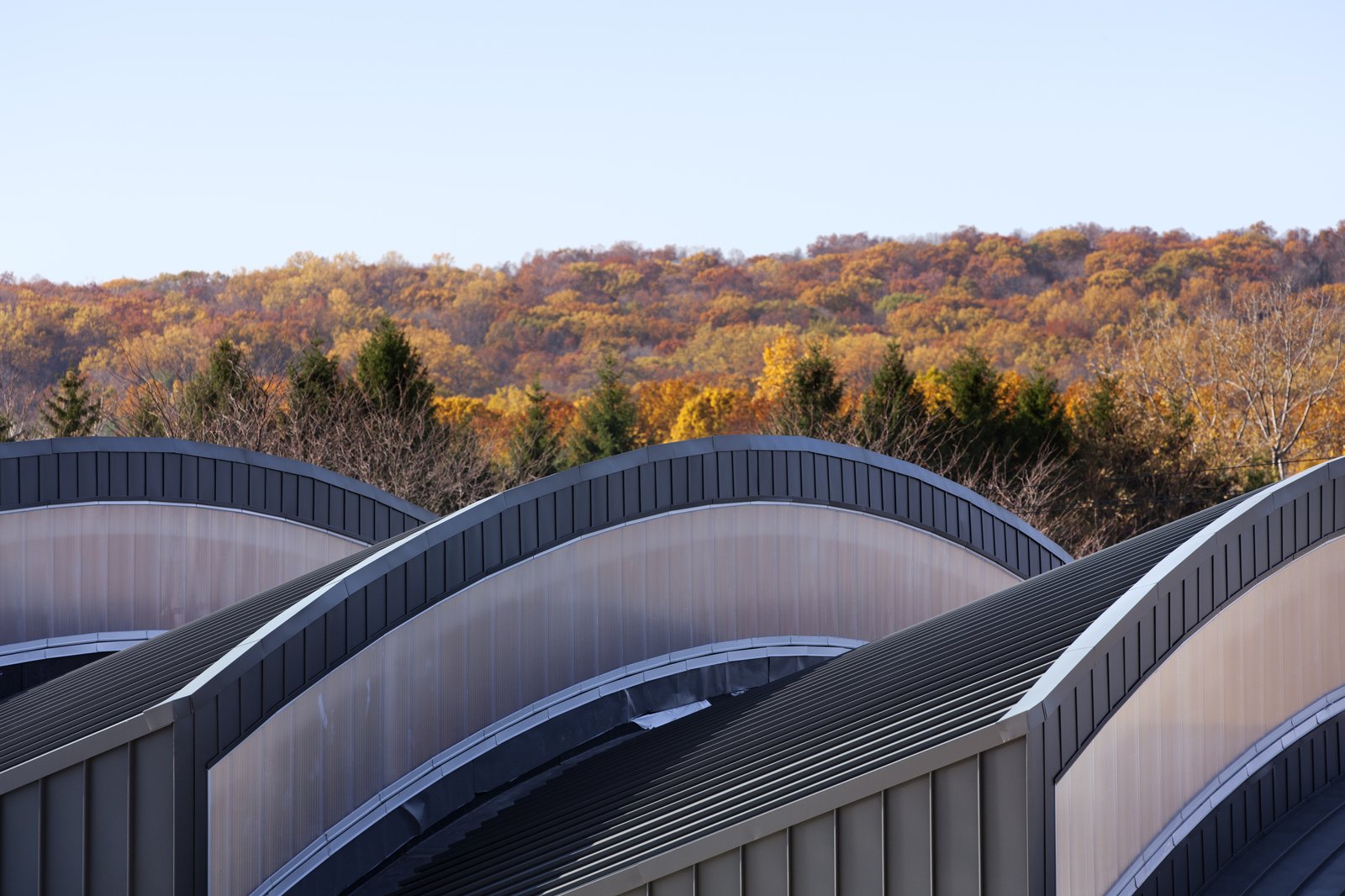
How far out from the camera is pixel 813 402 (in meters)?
43.9

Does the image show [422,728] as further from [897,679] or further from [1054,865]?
[1054,865]

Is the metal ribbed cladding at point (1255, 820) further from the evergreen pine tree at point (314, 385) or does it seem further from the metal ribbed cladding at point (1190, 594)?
the evergreen pine tree at point (314, 385)

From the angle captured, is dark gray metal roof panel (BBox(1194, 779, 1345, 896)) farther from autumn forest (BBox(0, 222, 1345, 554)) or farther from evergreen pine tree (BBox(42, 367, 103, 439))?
evergreen pine tree (BBox(42, 367, 103, 439))

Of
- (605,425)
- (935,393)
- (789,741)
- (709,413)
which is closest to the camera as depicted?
(789,741)

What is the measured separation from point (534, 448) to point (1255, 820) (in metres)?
40.1

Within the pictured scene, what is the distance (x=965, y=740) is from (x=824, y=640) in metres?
7.67

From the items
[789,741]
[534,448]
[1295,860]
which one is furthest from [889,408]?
[789,741]

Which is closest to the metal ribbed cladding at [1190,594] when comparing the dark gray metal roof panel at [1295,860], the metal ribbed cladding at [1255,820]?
the metal ribbed cladding at [1255,820]

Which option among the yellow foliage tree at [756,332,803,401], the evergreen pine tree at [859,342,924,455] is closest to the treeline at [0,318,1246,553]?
the evergreen pine tree at [859,342,924,455]

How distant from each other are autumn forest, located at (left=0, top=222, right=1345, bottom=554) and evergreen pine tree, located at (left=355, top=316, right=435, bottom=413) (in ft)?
0.26

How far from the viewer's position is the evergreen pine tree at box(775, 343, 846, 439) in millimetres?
43375

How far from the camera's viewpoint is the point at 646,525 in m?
12.6

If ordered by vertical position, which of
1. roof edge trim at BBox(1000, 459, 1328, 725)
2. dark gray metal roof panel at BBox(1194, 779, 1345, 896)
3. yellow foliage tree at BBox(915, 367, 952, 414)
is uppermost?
yellow foliage tree at BBox(915, 367, 952, 414)

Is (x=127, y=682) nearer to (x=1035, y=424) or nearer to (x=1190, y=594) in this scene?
(x=1190, y=594)
